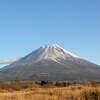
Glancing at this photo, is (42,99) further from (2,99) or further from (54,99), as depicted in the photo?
(2,99)

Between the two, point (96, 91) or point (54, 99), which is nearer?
point (54, 99)

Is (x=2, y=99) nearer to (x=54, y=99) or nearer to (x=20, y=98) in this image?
(x=20, y=98)

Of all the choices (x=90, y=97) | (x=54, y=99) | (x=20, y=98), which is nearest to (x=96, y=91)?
(x=90, y=97)

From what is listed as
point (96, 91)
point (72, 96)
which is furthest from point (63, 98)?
point (96, 91)

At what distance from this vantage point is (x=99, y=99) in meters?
20.2

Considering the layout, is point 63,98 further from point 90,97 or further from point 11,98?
point 11,98

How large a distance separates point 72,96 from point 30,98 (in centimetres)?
255

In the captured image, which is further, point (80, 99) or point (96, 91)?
point (96, 91)

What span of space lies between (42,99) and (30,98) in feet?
2.40

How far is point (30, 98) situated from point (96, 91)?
13.5ft

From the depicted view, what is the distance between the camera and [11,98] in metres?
21.4

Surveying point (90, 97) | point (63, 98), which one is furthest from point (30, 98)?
point (90, 97)

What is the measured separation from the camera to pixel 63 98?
20.9 m

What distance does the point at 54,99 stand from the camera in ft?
66.3
